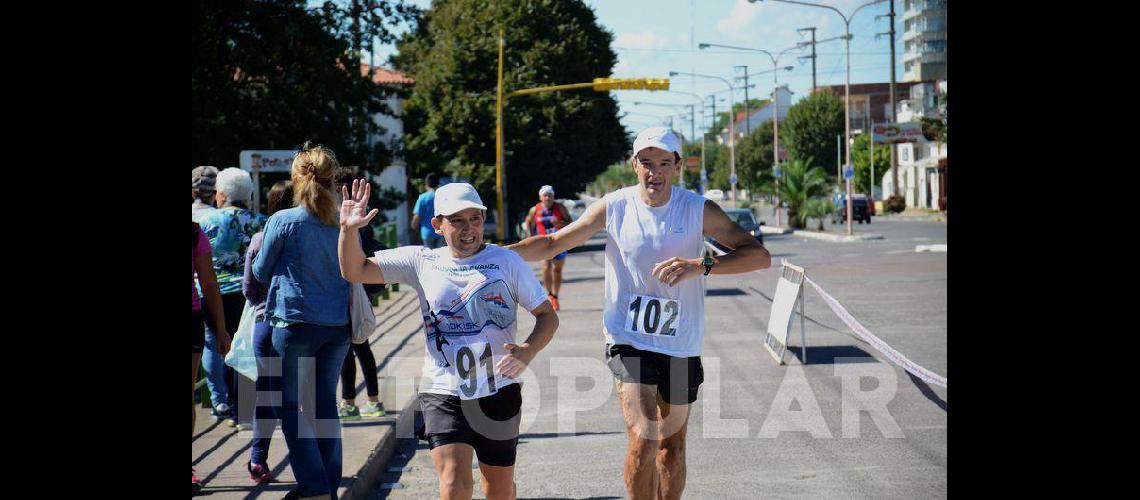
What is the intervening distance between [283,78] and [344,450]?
686 inches

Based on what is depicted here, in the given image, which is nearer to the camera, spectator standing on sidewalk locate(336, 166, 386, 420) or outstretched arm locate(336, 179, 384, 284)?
outstretched arm locate(336, 179, 384, 284)

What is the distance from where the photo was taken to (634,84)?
120ft

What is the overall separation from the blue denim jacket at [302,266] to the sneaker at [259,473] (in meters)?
1.06

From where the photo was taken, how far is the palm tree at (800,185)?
51.3m

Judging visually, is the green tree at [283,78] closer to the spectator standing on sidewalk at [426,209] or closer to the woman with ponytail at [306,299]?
the spectator standing on sidewalk at [426,209]

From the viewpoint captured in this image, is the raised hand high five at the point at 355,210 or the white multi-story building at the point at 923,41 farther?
the white multi-story building at the point at 923,41

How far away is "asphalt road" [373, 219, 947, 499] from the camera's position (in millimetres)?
7023

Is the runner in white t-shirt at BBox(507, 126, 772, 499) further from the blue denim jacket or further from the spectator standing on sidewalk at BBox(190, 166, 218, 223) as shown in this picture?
the spectator standing on sidewalk at BBox(190, 166, 218, 223)

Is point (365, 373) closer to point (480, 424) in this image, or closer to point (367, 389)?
point (367, 389)

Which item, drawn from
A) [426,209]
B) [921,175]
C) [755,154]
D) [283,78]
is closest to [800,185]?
[283,78]

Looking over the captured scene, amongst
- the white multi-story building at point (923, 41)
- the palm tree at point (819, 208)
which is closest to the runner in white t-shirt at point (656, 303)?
the palm tree at point (819, 208)

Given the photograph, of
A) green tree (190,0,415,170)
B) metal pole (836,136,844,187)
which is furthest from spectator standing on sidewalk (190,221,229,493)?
metal pole (836,136,844,187)

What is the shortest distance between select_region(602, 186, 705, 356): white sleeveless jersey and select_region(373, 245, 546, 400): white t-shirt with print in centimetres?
70
